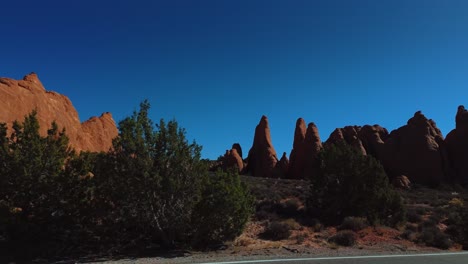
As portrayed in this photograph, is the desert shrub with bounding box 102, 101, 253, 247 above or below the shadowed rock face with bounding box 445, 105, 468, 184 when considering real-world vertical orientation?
below

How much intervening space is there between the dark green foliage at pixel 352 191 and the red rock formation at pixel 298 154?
38819mm

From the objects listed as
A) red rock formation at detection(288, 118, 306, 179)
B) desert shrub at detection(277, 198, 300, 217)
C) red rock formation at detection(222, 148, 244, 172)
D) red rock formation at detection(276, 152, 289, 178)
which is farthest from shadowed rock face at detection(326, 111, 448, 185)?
desert shrub at detection(277, 198, 300, 217)

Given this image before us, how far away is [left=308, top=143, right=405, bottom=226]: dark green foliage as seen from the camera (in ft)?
82.0

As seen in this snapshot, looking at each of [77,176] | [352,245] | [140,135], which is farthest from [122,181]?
[352,245]

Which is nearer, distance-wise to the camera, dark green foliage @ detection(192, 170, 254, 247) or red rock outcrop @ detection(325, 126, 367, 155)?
dark green foliage @ detection(192, 170, 254, 247)

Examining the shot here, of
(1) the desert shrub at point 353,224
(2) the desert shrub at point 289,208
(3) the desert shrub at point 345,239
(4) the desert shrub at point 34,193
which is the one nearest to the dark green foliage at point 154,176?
(4) the desert shrub at point 34,193

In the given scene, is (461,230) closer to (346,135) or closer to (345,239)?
(345,239)

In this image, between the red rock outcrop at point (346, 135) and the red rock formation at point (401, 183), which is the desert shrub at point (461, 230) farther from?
the red rock outcrop at point (346, 135)

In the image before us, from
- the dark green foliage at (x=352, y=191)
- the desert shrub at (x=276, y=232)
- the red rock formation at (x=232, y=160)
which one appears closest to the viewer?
the desert shrub at (x=276, y=232)

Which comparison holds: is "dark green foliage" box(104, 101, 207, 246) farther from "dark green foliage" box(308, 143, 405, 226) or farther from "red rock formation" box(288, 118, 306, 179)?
"red rock formation" box(288, 118, 306, 179)

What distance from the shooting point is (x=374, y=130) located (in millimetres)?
75500

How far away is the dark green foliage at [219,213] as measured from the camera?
1569 cm

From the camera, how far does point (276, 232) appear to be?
20.4 metres

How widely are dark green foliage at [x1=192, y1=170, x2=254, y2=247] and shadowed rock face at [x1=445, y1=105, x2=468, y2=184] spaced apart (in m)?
59.1
